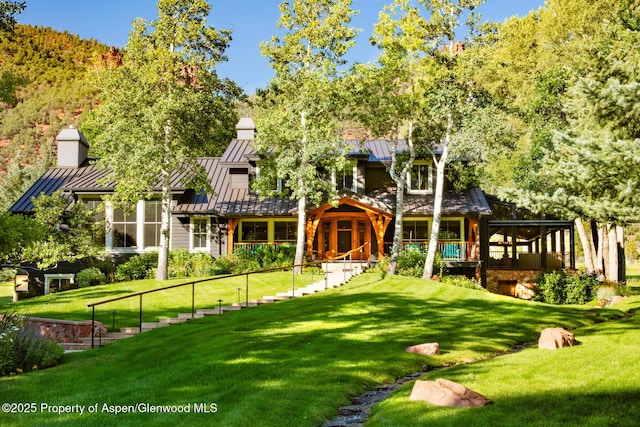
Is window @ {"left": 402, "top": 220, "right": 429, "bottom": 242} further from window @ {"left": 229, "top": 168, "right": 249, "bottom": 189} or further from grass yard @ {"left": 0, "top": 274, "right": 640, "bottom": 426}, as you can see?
grass yard @ {"left": 0, "top": 274, "right": 640, "bottom": 426}

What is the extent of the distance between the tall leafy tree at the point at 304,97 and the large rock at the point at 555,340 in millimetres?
14729

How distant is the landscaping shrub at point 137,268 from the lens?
96.8ft

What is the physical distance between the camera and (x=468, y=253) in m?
31.0

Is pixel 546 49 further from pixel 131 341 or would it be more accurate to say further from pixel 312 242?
pixel 131 341

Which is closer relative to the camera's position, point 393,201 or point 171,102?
point 171,102

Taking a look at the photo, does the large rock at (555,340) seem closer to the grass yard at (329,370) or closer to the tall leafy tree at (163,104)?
the grass yard at (329,370)

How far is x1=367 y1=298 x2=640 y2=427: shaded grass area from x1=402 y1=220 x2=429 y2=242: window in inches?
730

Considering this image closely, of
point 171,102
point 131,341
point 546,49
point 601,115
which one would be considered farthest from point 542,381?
point 546,49

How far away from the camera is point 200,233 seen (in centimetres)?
3212

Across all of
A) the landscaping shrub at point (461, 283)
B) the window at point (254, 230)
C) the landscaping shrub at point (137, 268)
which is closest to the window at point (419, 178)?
the landscaping shrub at point (461, 283)

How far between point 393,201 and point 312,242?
488 centimetres

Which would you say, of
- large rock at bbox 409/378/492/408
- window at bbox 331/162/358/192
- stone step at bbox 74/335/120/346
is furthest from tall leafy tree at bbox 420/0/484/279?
large rock at bbox 409/378/492/408

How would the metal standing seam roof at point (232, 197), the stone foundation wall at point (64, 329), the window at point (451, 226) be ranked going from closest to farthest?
the stone foundation wall at point (64, 329) → the metal standing seam roof at point (232, 197) → the window at point (451, 226)

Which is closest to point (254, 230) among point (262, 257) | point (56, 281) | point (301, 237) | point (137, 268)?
point (262, 257)
